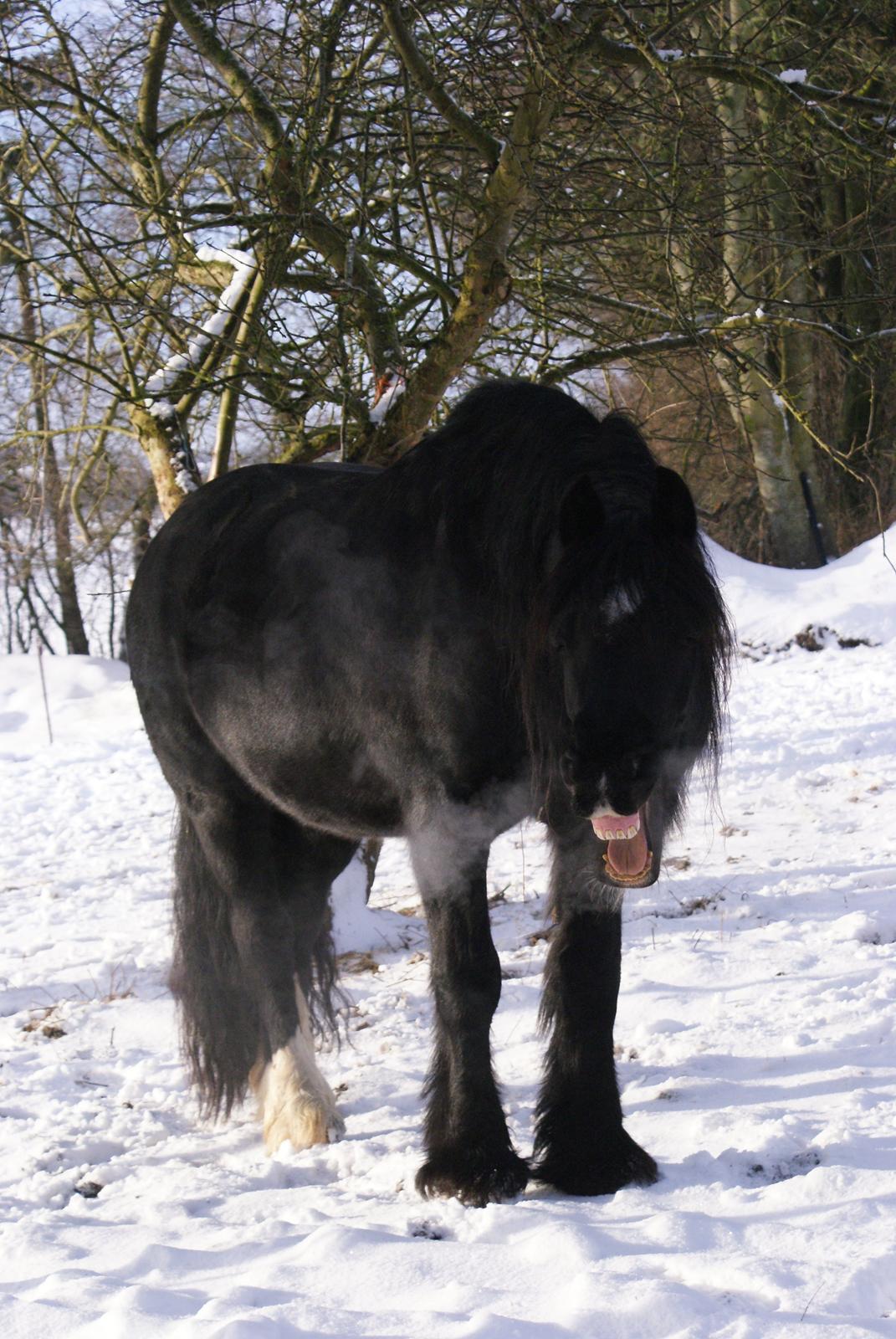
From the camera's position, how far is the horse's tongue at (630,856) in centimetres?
275

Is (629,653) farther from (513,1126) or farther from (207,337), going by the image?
(207,337)

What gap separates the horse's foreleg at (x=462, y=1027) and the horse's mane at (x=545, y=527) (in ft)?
1.39

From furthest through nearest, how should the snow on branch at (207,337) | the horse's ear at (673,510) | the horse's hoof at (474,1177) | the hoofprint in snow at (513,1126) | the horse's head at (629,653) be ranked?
the snow on branch at (207,337), the horse's hoof at (474,1177), the horse's ear at (673,510), the horse's head at (629,653), the hoofprint in snow at (513,1126)

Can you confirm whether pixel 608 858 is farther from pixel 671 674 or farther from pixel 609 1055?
pixel 609 1055

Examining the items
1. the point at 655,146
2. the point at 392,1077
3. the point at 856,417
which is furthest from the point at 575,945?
the point at 856,417

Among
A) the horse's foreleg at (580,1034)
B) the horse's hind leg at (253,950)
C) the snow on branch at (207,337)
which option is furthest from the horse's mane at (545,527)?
the snow on branch at (207,337)

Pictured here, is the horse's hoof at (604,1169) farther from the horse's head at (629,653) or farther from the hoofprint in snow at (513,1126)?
the horse's head at (629,653)

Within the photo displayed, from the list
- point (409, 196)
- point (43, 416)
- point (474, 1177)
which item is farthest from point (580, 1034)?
point (43, 416)

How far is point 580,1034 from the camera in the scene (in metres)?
3.12

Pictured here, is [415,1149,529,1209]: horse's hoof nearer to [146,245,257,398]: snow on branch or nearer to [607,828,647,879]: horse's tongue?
[607,828,647,879]: horse's tongue

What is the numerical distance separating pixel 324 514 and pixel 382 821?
897 millimetres

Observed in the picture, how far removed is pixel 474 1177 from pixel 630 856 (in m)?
0.89

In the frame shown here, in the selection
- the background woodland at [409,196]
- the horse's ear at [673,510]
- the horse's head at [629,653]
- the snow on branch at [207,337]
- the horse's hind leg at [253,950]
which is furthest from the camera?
the snow on branch at [207,337]

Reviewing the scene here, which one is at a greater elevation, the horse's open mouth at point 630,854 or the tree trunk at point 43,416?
the tree trunk at point 43,416
